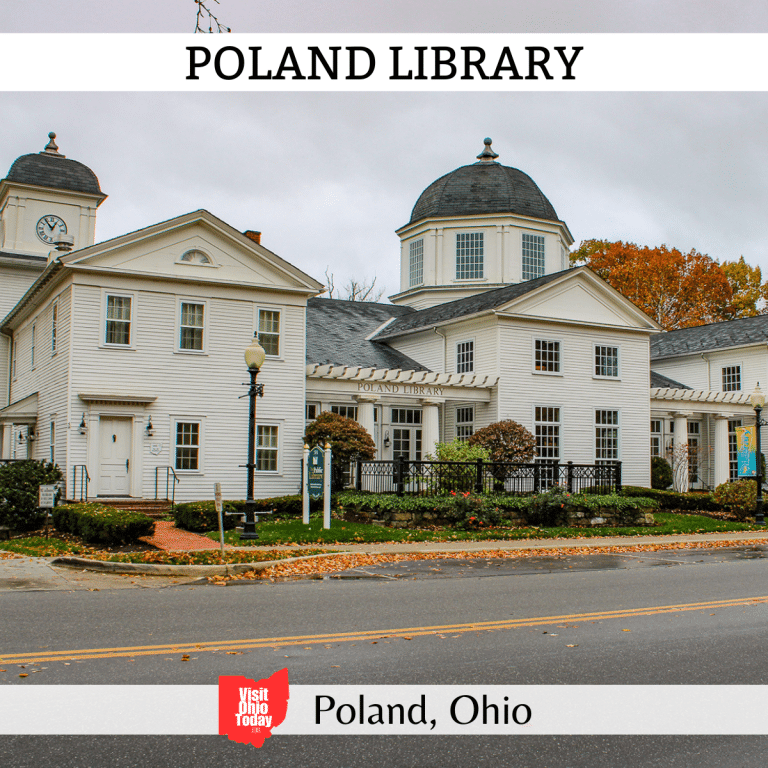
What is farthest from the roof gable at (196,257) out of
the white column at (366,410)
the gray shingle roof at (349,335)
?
the gray shingle roof at (349,335)

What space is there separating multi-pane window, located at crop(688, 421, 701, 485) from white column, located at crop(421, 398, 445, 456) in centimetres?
1260

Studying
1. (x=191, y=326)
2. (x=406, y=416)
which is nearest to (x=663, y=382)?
(x=406, y=416)

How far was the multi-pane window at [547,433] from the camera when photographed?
94.9ft

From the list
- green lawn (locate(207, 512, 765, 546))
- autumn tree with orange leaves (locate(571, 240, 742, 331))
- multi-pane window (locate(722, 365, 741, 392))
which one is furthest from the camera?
autumn tree with orange leaves (locate(571, 240, 742, 331))

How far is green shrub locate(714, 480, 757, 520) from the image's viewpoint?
24.6m

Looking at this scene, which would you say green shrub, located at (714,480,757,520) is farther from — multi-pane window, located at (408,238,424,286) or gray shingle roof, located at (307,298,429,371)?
multi-pane window, located at (408,238,424,286)

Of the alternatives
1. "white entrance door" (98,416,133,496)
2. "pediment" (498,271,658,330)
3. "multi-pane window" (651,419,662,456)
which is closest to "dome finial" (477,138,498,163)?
"pediment" (498,271,658,330)

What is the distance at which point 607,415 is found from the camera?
100ft

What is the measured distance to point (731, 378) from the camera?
123 feet

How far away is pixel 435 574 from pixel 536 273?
2533 centimetres

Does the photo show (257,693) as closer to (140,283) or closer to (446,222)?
(140,283)

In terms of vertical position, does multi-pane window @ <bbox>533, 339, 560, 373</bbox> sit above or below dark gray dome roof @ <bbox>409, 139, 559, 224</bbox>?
below

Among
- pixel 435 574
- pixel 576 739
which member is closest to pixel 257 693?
pixel 576 739

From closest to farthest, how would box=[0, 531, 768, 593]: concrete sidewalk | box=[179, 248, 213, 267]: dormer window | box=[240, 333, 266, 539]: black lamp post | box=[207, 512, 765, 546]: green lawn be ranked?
box=[0, 531, 768, 593]: concrete sidewalk → box=[240, 333, 266, 539]: black lamp post → box=[207, 512, 765, 546]: green lawn → box=[179, 248, 213, 267]: dormer window
